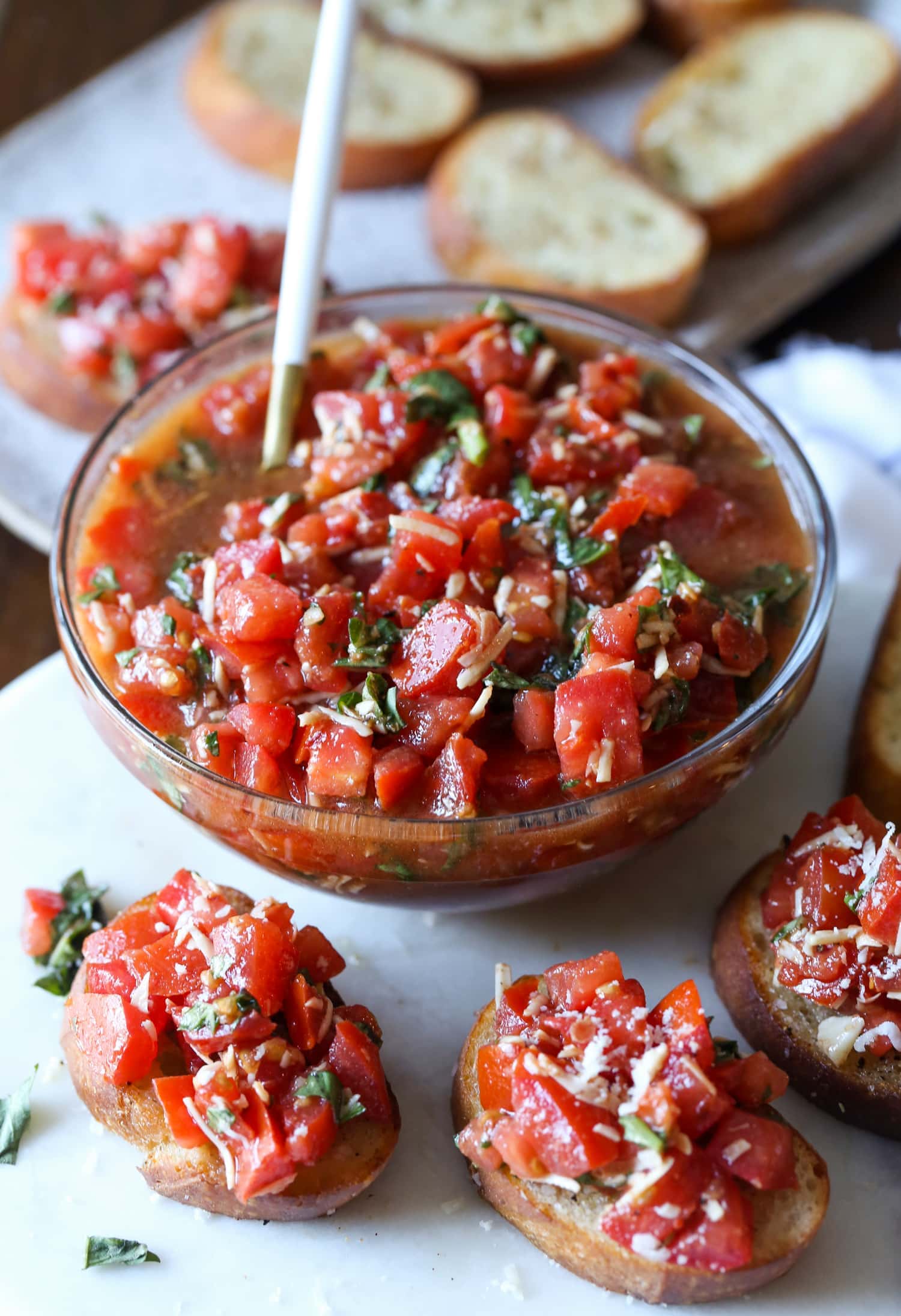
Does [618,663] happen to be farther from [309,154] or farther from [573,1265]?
[309,154]

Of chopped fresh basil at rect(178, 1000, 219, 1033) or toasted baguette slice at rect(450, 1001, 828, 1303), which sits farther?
chopped fresh basil at rect(178, 1000, 219, 1033)

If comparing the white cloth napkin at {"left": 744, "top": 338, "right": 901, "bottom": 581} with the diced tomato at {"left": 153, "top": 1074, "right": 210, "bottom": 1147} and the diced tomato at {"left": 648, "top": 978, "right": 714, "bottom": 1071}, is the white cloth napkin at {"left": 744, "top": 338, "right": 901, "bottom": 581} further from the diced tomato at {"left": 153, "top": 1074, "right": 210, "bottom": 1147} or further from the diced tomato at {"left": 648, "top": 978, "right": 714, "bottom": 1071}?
the diced tomato at {"left": 153, "top": 1074, "right": 210, "bottom": 1147}

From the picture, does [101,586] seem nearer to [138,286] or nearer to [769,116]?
[138,286]

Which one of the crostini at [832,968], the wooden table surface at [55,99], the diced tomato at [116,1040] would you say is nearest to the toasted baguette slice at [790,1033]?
the crostini at [832,968]

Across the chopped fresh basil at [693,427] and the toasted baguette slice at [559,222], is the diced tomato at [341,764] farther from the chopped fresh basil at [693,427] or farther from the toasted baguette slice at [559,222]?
the toasted baguette slice at [559,222]

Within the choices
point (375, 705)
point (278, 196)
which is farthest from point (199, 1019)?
point (278, 196)

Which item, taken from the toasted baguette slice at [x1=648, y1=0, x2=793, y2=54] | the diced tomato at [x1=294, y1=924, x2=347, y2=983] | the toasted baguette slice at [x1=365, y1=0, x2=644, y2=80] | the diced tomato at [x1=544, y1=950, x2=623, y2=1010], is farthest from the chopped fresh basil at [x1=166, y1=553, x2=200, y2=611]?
the toasted baguette slice at [x1=648, y1=0, x2=793, y2=54]
